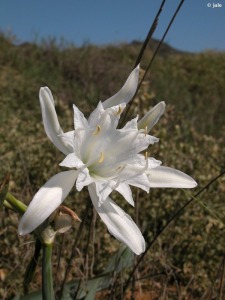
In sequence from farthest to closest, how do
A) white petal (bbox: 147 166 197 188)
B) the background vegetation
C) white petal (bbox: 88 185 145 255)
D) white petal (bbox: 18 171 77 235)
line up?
the background vegetation < white petal (bbox: 147 166 197 188) < white petal (bbox: 88 185 145 255) < white petal (bbox: 18 171 77 235)

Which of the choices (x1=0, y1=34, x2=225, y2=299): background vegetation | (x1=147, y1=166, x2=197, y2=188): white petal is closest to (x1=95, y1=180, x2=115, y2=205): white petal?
(x1=147, y1=166, x2=197, y2=188): white petal

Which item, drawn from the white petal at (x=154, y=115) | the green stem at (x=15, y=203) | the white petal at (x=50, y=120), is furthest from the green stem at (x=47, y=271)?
the white petal at (x=154, y=115)

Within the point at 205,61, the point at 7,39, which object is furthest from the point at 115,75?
the point at 205,61

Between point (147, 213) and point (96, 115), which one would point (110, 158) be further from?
point (147, 213)

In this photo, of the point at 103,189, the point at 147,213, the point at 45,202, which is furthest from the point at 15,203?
the point at 147,213

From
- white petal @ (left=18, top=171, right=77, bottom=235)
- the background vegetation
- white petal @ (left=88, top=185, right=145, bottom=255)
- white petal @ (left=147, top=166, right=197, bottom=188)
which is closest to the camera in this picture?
white petal @ (left=18, top=171, right=77, bottom=235)

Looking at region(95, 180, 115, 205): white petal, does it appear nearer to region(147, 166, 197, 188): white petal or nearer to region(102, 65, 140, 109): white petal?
region(147, 166, 197, 188): white petal

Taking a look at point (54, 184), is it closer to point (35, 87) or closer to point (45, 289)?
point (45, 289)
